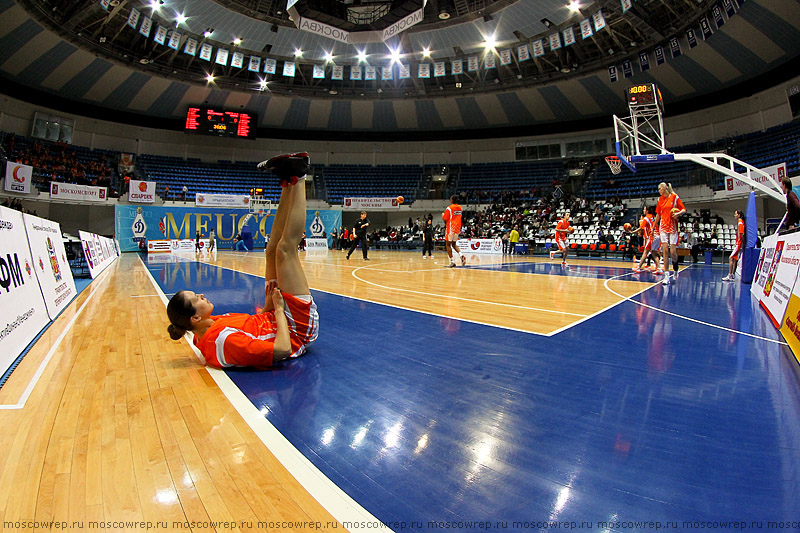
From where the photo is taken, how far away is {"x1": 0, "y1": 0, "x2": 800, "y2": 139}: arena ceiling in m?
17.0

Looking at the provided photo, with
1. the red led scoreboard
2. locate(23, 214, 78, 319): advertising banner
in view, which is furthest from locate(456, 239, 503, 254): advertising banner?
the red led scoreboard

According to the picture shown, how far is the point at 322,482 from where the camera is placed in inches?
48.9

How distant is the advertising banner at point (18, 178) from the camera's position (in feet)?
56.1

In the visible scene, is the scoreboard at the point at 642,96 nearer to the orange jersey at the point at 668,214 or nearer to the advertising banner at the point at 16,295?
the orange jersey at the point at 668,214

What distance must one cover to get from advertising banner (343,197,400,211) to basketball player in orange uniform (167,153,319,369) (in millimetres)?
25478

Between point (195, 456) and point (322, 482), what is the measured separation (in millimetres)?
522

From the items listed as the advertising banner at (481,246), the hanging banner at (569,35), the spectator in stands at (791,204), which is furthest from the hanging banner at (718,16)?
the spectator in stands at (791,204)

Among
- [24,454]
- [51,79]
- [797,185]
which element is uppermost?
[51,79]

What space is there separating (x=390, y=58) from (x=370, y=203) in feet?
31.2

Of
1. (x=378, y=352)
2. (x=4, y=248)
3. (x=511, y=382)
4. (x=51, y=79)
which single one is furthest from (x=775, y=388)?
(x=51, y=79)

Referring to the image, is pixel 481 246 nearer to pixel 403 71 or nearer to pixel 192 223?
pixel 403 71

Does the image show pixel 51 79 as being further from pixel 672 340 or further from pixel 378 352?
pixel 672 340

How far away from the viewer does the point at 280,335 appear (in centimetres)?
240

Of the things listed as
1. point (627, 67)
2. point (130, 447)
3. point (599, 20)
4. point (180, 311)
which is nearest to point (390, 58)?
point (599, 20)
